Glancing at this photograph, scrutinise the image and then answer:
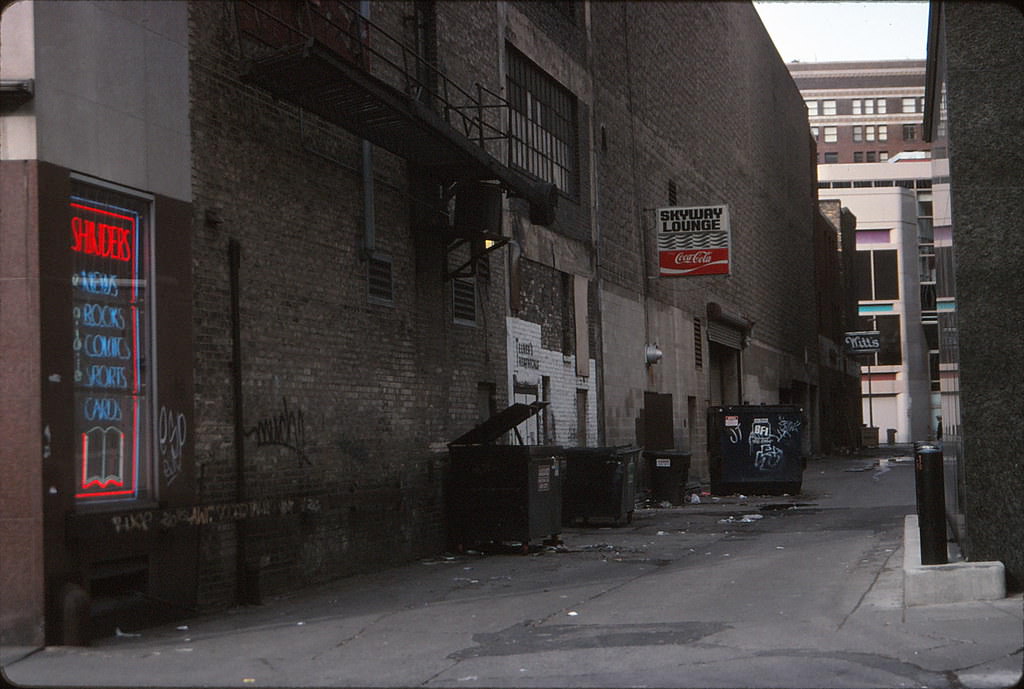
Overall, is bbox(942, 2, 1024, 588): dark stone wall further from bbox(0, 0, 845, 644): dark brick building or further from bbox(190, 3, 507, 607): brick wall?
bbox(190, 3, 507, 607): brick wall

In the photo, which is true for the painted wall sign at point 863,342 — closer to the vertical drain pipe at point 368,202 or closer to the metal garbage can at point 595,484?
the metal garbage can at point 595,484

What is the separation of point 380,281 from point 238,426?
3804 mm

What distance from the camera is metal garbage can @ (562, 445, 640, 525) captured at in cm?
2064

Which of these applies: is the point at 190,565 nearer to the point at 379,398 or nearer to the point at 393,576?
the point at 393,576

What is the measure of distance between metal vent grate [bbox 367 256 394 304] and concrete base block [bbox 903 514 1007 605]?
754 centimetres

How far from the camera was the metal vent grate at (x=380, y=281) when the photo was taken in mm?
15391

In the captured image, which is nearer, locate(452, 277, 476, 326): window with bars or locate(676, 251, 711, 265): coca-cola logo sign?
locate(452, 277, 476, 326): window with bars

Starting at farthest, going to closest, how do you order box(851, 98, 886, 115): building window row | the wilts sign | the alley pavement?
box(851, 98, 886, 115): building window row
the wilts sign
the alley pavement

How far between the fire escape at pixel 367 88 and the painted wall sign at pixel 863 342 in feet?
170

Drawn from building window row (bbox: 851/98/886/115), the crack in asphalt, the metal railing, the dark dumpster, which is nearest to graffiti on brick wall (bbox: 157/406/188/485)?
the crack in asphalt

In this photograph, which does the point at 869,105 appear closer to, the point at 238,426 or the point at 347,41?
the point at 347,41

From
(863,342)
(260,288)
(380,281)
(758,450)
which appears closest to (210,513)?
(260,288)

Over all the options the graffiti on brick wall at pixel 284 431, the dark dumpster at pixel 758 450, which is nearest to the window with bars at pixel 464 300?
the graffiti on brick wall at pixel 284 431

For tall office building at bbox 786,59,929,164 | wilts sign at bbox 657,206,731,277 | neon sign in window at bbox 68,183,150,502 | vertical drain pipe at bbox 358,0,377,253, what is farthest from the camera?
tall office building at bbox 786,59,929,164
